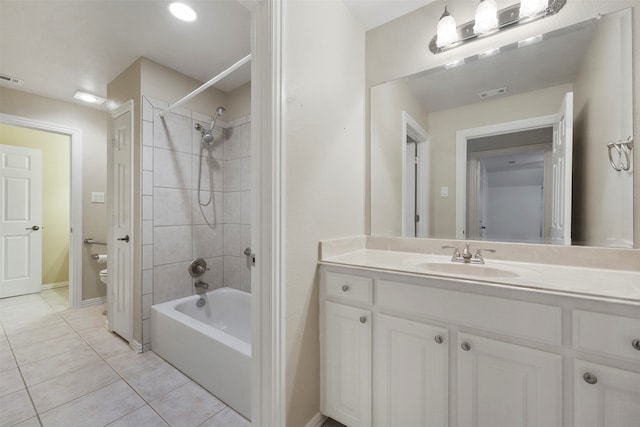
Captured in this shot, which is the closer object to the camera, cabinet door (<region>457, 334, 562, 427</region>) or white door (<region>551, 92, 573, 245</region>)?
cabinet door (<region>457, 334, 562, 427</region>)

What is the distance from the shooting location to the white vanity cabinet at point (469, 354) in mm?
765

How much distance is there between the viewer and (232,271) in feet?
8.54

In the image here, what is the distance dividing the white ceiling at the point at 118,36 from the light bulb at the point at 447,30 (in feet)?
0.71

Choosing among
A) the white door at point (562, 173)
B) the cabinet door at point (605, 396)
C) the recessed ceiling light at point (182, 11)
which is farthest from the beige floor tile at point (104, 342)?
the white door at point (562, 173)

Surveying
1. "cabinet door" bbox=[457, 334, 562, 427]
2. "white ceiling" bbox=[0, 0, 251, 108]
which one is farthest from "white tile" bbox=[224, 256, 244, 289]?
"cabinet door" bbox=[457, 334, 562, 427]

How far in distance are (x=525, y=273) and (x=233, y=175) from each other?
236 cm

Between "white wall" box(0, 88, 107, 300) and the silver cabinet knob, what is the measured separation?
13.5 feet

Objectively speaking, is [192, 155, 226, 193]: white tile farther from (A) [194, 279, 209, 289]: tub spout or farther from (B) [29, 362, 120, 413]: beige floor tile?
(B) [29, 362, 120, 413]: beige floor tile

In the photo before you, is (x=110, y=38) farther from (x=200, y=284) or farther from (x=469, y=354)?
(x=469, y=354)

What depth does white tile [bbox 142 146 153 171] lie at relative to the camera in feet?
6.67

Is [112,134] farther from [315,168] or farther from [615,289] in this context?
[615,289]

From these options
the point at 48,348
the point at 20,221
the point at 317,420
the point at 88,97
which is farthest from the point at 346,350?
the point at 20,221

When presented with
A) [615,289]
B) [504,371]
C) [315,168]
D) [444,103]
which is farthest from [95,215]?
[615,289]

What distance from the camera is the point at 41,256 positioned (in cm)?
350
